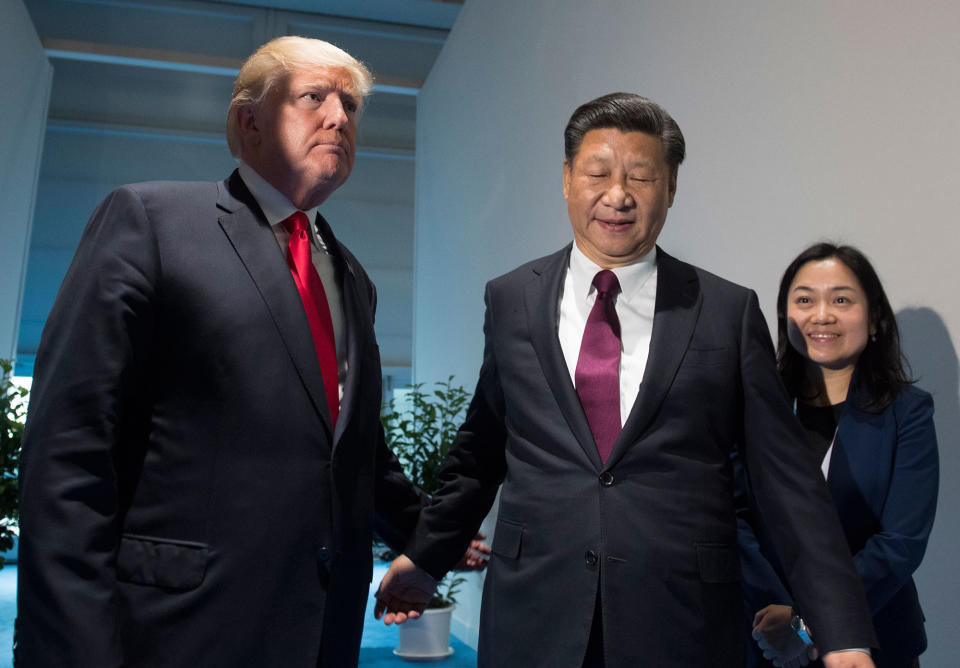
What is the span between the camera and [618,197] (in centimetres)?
166

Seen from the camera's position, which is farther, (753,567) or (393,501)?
(753,567)

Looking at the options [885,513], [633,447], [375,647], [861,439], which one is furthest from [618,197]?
[375,647]

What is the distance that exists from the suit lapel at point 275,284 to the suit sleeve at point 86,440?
0.16 meters

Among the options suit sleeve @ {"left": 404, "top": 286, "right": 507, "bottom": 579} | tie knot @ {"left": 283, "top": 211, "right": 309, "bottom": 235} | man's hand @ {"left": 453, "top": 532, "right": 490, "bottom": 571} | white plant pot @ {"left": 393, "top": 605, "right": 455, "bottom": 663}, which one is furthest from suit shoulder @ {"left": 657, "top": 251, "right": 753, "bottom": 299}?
white plant pot @ {"left": 393, "top": 605, "right": 455, "bottom": 663}

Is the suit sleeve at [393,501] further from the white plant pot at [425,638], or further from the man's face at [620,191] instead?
the white plant pot at [425,638]

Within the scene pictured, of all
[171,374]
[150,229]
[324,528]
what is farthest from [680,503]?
[150,229]

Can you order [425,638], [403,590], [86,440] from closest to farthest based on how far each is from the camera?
[86,440] < [403,590] < [425,638]

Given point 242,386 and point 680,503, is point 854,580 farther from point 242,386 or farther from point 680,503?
point 242,386

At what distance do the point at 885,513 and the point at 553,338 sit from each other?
0.98 m

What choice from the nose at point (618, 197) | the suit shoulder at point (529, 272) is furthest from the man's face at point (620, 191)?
the suit shoulder at point (529, 272)

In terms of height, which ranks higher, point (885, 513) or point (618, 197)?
point (618, 197)

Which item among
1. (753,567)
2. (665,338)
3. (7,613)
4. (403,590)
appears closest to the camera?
(665,338)

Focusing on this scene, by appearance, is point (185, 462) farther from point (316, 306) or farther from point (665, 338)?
point (665, 338)

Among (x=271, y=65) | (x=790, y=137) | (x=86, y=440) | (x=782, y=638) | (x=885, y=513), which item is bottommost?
(x=782, y=638)
